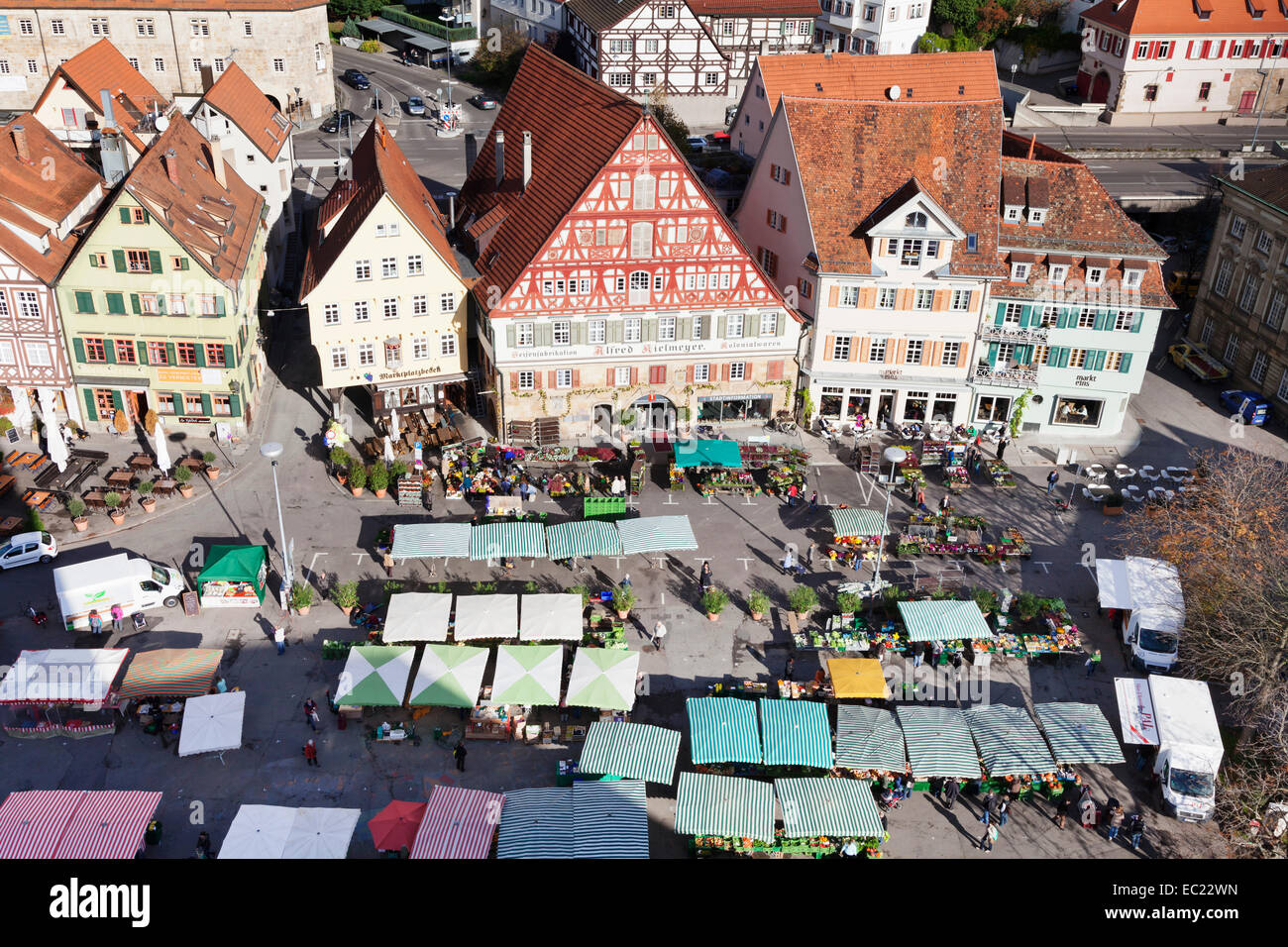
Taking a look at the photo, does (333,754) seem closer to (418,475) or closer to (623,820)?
(623,820)

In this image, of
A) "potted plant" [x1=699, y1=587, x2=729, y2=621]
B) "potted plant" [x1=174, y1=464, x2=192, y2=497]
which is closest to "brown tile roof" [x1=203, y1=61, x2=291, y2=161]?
"potted plant" [x1=174, y1=464, x2=192, y2=497]

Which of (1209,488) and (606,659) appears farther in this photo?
(1209,488)

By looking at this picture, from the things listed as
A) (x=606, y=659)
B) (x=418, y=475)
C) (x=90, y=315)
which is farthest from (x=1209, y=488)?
(x=90, y=315)

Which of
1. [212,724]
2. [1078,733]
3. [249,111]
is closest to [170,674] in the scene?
[212,724]

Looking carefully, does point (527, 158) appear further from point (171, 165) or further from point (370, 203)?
point (171, 165)

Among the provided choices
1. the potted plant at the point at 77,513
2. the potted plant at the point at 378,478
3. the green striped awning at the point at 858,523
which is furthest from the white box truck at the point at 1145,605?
the potted plant at the point at 77,513

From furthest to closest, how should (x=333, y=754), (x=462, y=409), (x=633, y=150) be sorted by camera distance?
(x=462, y=409) → (x=633, y=150) → (x=333, y=754)

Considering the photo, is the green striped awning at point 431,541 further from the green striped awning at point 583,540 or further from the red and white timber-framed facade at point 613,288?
the red and white timber-framed facade at point 613,288

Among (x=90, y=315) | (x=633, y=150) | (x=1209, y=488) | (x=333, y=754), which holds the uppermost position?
(x=633, y=150)
